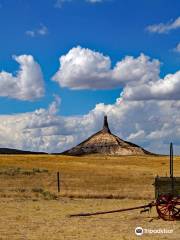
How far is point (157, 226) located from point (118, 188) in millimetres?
16653

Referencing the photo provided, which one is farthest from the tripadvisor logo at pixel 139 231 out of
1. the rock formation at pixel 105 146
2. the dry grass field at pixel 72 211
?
the rock formation at pixel 105 146

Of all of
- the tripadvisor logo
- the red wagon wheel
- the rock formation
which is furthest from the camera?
the rock formation

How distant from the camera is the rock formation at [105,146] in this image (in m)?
145

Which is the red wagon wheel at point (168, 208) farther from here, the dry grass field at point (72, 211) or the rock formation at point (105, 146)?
the rock formation at point (105, 146)

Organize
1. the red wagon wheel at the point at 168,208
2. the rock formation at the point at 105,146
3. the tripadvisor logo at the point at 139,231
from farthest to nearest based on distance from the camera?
the rock formation at the point at 105,146 → the red wagon wheel at the point at 168,208 → the tripadvisor logo at the point at 139,231

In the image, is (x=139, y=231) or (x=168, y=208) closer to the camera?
(x=139, y=231)

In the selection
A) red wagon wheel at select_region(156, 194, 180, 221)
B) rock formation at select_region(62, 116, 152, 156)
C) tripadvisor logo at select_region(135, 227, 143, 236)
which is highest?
rock formation at select_region(62, 116, 152, 156)

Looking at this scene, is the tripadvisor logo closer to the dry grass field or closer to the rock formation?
the dry grass field

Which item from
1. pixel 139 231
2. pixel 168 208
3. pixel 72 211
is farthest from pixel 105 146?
pixel 139 231

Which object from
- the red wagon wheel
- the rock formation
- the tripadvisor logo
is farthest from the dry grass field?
the rock formation

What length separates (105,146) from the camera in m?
145

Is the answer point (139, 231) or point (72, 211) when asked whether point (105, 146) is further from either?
point (139, 231)

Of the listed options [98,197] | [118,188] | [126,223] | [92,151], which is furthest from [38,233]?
[92,151]

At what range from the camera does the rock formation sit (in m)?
145
